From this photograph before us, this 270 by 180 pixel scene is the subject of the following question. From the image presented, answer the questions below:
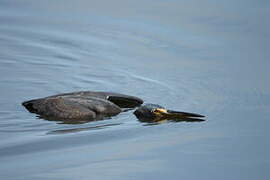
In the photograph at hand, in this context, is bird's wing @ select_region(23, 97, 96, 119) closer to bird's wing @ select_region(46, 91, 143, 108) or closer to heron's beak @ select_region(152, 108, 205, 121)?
bird's wing @ select_region(46, 91, 143, 108)

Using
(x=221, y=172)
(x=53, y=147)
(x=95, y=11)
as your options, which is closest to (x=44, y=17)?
(x=95, y=11)

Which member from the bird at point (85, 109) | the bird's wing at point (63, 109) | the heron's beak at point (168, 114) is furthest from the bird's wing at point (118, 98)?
the heron's beak at point (168, 114)

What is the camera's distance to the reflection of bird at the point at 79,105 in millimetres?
10648

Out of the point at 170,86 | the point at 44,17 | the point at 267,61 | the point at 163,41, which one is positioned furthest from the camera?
the point at 44,17

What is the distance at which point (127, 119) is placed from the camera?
10.7 m

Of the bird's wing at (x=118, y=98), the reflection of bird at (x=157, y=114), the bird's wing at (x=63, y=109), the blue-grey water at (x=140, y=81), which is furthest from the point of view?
the bird's wing at (x=118, y=98)

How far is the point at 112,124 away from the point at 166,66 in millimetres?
2937

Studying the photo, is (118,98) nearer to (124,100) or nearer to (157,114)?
(124,100)

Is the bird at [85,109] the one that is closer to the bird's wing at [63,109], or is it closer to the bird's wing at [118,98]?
the bird's wing at [63,109]

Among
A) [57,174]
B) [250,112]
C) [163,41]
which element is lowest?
[57,174]

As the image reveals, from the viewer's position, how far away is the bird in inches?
419

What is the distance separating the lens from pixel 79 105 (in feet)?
35.3

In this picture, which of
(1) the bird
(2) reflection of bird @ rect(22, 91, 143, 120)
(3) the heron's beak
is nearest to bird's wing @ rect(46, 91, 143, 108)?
(2) reflection of bird @ rect(22, 91, 143, 120)

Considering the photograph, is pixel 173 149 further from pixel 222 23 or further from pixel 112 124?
pixel 222 23
